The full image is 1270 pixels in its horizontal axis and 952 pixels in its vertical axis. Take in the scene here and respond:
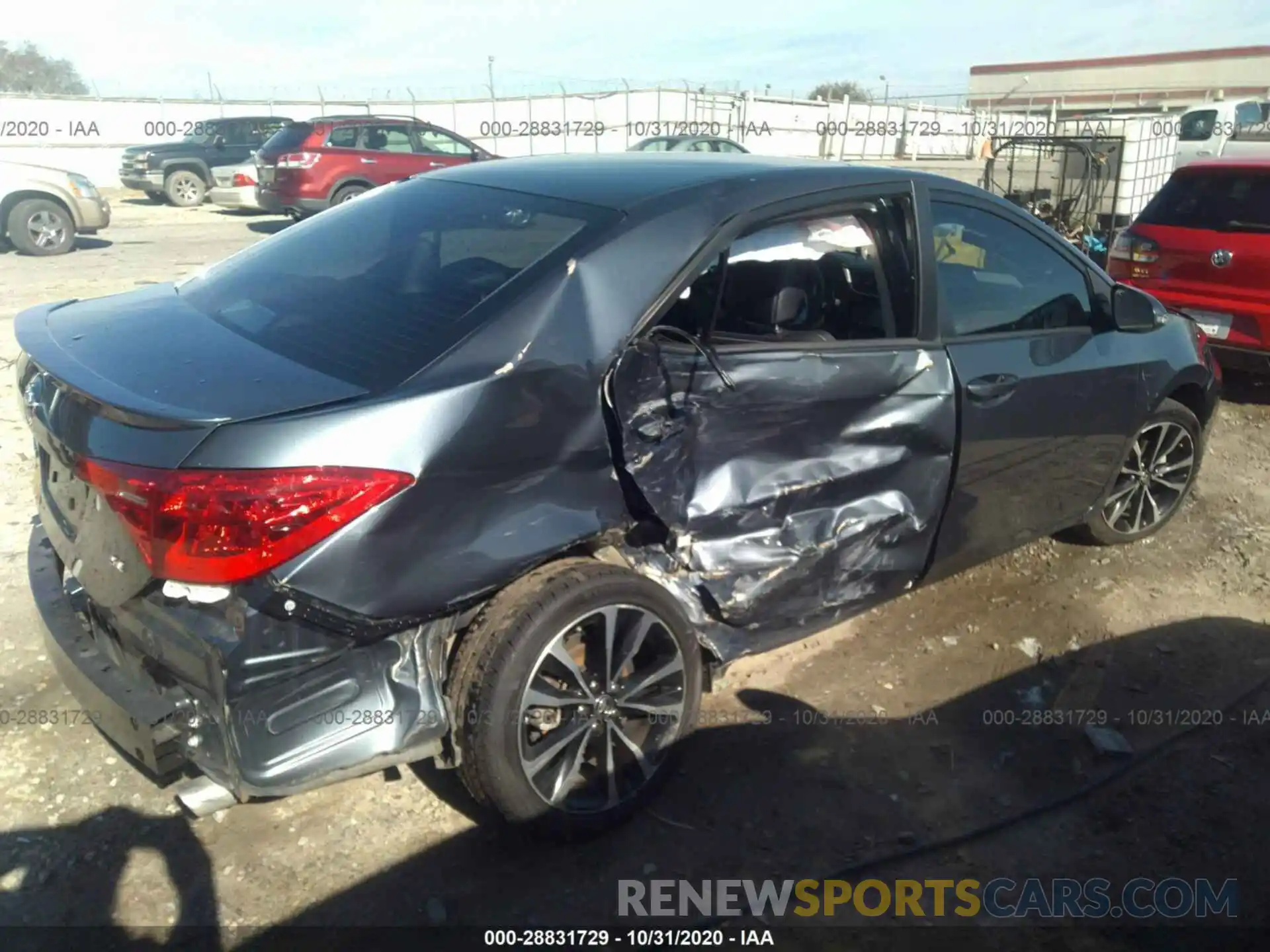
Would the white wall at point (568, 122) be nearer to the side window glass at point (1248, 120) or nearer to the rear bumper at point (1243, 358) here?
the side window glass at point (1248, 120)

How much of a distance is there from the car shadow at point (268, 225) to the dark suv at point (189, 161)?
5.84 feet

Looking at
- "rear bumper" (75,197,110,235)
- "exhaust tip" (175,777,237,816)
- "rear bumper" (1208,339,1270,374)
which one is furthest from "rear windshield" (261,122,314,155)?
Answer: "exhaust tip" (175,777,237,816)

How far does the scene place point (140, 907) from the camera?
2.68 meters

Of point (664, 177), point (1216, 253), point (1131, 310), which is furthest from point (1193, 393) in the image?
point (664, 177)

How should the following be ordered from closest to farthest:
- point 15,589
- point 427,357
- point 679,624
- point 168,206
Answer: point 427,357 → point 679,624 → point 15,589 → point 168,206

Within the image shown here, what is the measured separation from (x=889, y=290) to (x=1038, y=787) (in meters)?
1.66

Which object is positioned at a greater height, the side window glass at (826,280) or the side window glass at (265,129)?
the side window glass at (826,280)

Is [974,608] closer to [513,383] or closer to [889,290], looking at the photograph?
[889,290]

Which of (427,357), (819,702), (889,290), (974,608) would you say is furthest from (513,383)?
(974,608)

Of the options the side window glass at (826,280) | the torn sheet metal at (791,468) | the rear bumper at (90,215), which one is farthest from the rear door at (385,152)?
the torn sheet metal at (791,468)

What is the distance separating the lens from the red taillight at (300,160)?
49.3ft

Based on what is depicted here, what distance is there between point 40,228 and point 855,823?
13225 mm

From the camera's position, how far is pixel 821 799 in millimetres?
3189

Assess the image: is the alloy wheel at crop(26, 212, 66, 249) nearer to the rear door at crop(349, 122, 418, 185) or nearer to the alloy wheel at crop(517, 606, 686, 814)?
the rear door at crop(349, 122, 418, 185)
